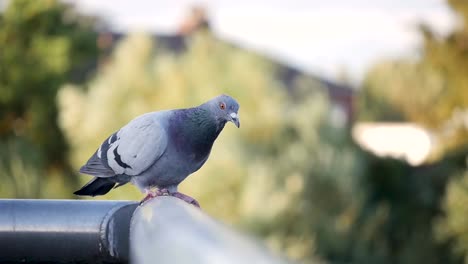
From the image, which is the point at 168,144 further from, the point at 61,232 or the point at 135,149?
the point at 61,232

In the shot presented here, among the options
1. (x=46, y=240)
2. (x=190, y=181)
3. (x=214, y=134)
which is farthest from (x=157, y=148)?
(x=190, y=181)

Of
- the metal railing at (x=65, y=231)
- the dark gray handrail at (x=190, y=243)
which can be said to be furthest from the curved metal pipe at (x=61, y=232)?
the dark gray handrail at (x=190, y=243)

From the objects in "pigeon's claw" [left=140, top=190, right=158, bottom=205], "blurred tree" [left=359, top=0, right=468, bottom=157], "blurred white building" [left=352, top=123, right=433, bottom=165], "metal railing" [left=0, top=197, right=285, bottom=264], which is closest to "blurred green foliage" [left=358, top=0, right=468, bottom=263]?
"blurred tree" [left=359, top=0, right=468, bottom=157]

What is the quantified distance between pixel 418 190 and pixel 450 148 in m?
1.27

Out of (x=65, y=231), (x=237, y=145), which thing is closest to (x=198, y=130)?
(x=65, y=231)

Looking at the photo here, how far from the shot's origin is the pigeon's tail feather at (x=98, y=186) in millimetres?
3551

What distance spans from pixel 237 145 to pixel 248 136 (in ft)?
1.22

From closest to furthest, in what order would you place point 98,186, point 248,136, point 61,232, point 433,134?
point 61,232 < point 98,186 < point 248,136 < point 433,134

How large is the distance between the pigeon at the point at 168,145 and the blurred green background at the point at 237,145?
680 cm

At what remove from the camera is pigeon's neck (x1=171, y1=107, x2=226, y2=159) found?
330 centimetres

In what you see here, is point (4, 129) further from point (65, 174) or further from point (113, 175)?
point (113, 175)

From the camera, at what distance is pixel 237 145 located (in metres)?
11.5

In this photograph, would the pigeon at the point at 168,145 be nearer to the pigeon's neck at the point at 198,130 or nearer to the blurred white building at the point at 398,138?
the pigeon's neck at the point at 198,130

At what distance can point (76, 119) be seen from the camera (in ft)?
39.8
